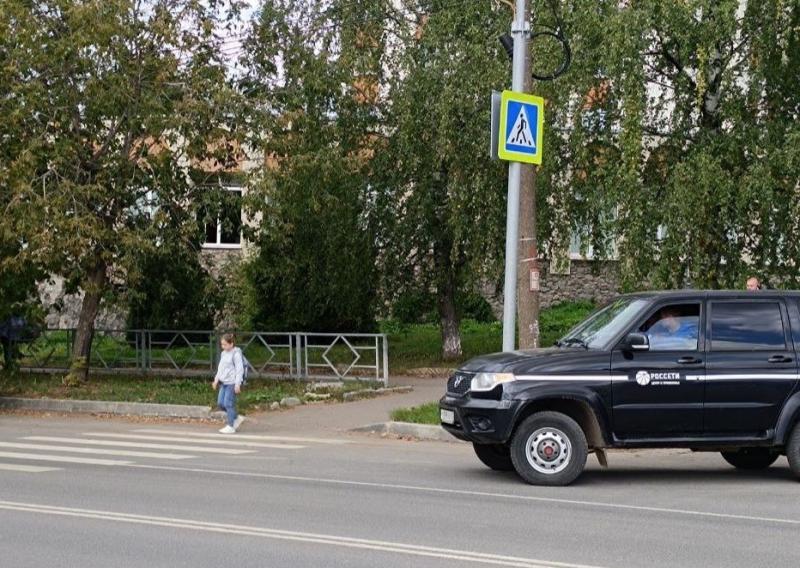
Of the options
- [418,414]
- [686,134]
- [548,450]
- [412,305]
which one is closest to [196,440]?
[418,414]

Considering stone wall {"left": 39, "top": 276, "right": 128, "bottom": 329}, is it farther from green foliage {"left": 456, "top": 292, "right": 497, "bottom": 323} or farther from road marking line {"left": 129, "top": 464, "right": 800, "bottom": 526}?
road marking line {"left": 129, "top": 464, "right": 800, "bottom": 526}

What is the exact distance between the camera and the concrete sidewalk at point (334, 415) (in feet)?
61.5

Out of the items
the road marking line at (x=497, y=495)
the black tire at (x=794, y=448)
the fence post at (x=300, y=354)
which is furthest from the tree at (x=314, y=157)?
the black tire at (x=794, y=448)

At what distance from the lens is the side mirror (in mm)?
11922

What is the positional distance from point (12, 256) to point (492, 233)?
8.87 m

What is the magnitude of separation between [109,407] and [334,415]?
424 centimetres

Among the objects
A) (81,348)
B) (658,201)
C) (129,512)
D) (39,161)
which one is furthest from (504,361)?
(81,348)

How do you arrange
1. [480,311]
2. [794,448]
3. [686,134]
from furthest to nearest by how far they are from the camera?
[480,311] < [686,134] < [794,448]

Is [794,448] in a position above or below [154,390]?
above

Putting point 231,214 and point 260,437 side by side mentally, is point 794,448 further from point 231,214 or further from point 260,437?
point 231,214

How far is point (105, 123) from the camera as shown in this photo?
23438 millimetres

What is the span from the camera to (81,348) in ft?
80.3

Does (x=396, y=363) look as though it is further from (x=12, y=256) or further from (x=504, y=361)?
(x=504, y=361)

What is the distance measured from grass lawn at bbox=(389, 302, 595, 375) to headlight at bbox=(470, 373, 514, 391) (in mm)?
14572
